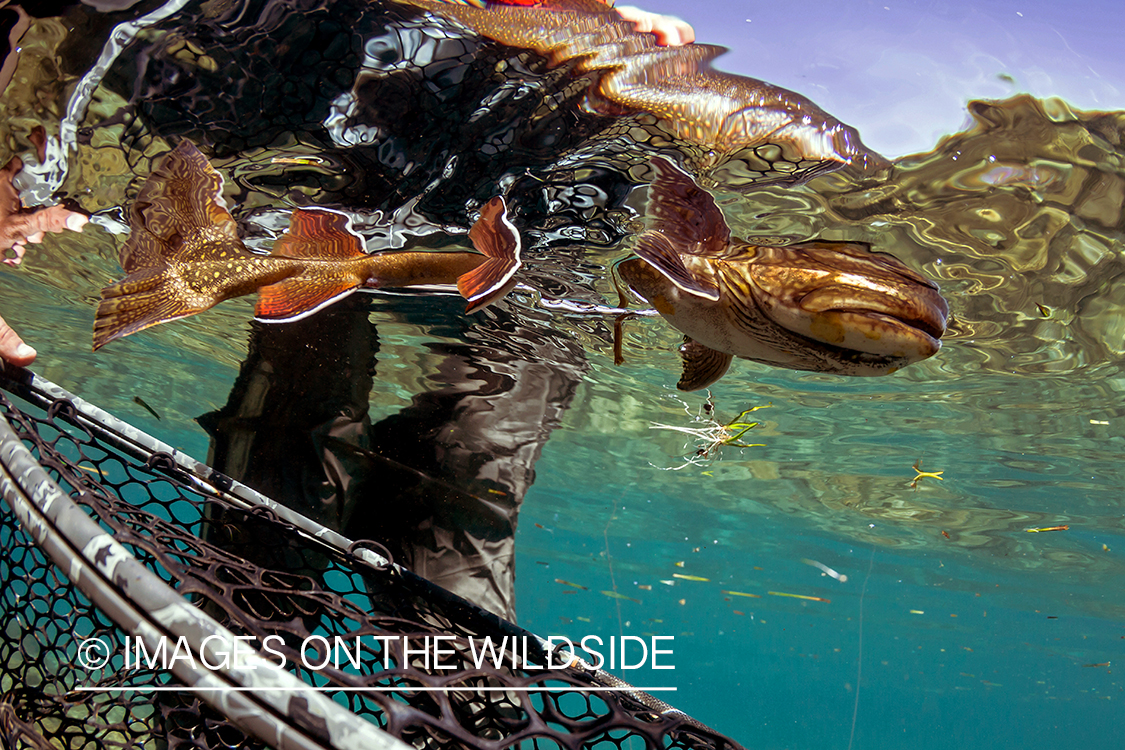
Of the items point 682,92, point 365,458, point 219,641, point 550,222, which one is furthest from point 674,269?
point 365,458

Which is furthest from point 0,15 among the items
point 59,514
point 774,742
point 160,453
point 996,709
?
point 774,742

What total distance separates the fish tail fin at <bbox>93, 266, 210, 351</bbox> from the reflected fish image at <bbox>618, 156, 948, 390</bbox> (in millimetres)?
2162

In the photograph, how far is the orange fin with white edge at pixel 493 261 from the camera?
2234 mm

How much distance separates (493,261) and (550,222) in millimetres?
4267

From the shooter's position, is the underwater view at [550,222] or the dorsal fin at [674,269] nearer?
the dorsal fin at [674,269]

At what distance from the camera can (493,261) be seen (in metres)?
2.39

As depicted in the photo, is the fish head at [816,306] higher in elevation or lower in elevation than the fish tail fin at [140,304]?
higher

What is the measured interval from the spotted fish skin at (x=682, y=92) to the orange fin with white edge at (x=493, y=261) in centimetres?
241

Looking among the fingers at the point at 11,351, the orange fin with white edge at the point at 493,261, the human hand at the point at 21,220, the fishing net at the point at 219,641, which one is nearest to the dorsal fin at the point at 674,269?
the orange fin with white edge at the point at 493,261

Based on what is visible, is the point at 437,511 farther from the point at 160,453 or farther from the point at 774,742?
the point at 774,742

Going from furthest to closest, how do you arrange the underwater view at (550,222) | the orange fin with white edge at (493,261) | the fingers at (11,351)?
1. the fingers at (11,351)
2. the underwater view at (550,222)
3. the orange fin with white edge at (493,261)

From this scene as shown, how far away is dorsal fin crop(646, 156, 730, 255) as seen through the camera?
2.53 meters

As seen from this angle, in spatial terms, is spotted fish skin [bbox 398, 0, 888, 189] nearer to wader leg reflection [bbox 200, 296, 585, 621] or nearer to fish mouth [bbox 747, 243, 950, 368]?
fish mouth [bbox 747, 243, 950, 368]

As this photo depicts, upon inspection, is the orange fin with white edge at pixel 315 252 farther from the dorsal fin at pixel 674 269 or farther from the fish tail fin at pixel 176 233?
the dorsal fin at pixel 674 269
